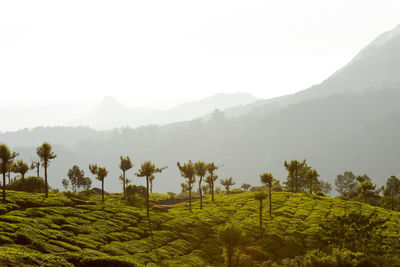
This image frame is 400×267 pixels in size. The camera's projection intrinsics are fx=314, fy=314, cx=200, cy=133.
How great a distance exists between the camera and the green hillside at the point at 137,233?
3928 centimetres

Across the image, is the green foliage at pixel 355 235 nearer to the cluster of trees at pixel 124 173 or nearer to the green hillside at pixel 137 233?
the green hillside at pixel 137 233

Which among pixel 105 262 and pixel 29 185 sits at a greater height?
pixel 29 185

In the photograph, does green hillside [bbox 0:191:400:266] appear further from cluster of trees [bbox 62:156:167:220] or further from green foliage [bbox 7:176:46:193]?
green foliage [bbox 7:176:46:193]

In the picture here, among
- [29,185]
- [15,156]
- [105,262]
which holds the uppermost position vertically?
[15,156]

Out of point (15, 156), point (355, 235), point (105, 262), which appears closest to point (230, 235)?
point (105, 262)

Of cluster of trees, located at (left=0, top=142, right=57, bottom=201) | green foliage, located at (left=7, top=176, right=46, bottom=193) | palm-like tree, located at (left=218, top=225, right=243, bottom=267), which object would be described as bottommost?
palm-like tree, located at (left=218, top=225, right=243, bottom=267)

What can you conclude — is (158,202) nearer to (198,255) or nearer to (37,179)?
(37,179)

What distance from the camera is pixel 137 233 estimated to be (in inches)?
2226

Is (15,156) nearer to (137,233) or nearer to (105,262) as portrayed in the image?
(137,233)

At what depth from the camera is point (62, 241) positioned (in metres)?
44.5

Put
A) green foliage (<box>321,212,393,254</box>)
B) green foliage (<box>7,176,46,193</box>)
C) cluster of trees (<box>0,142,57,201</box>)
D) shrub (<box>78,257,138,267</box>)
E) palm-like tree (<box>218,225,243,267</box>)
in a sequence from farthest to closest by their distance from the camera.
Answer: green foliage (<box>7,176,46,193</box>) < cluster of trees (<box>0,142,57,201</box>) < green foliage (<box>321,212,393,254</box>) < palm-like tree (<box>218,225,243,267</box>) < shrub (<box>78,257,138,267</box>)

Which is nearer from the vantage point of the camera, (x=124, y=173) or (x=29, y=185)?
(x=29, y=185)

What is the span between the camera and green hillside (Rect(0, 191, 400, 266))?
1547 inches

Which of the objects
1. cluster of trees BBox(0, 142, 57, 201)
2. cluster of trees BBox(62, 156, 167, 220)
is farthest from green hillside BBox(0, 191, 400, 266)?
cluster of trees BBox(62, 156, 167, 220)
